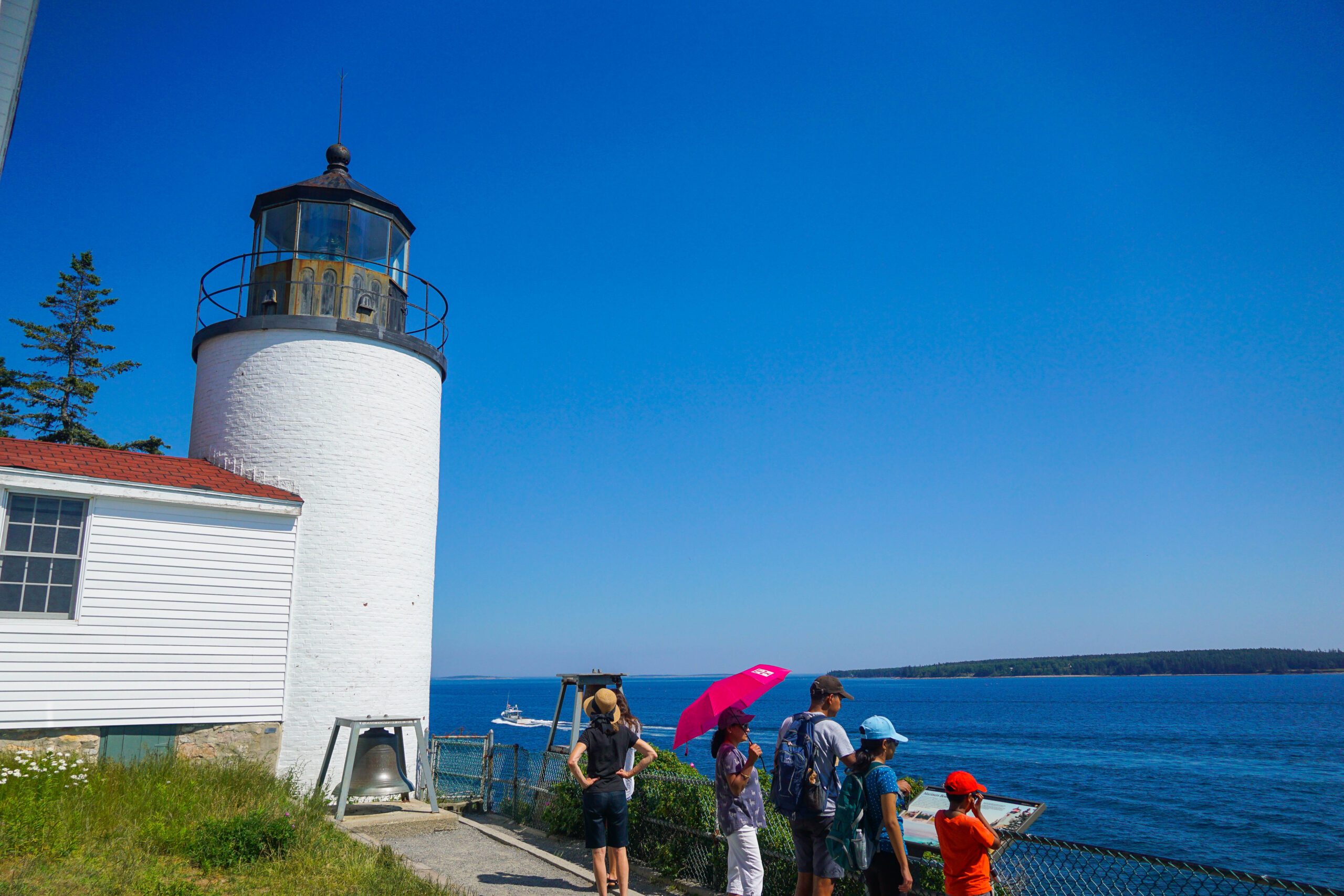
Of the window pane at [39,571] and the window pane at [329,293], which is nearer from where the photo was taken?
the window pane at [39,571]

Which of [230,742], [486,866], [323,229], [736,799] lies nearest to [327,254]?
[323,229]

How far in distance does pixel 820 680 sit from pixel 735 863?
1647 millimetres

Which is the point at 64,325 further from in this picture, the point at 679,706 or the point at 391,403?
the point at 679,706

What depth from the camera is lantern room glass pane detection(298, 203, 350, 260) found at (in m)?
14.6

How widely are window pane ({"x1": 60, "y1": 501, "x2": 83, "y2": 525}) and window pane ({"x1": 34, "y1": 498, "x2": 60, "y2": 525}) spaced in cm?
5

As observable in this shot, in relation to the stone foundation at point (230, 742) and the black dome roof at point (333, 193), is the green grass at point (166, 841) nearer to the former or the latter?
the stone foundation at point (230, 742)

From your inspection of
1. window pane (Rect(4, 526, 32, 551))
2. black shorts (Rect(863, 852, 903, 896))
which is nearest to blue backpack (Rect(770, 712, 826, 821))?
black shorts (Rect(863, 852, 903, 896))

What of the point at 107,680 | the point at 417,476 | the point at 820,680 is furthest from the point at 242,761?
the point at 820,680

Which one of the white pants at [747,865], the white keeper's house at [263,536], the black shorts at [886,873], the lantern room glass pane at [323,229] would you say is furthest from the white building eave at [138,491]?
the black shorts at [886,873]

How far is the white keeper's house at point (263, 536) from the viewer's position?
10828mm

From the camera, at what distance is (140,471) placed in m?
11.6

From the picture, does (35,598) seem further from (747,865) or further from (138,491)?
(747,865)

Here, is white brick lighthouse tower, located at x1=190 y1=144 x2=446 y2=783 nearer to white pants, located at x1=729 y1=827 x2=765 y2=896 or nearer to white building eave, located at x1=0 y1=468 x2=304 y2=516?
white building eave, located at x1=0 y1=468 x2=304 y2=516

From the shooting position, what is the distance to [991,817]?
6871 mm
